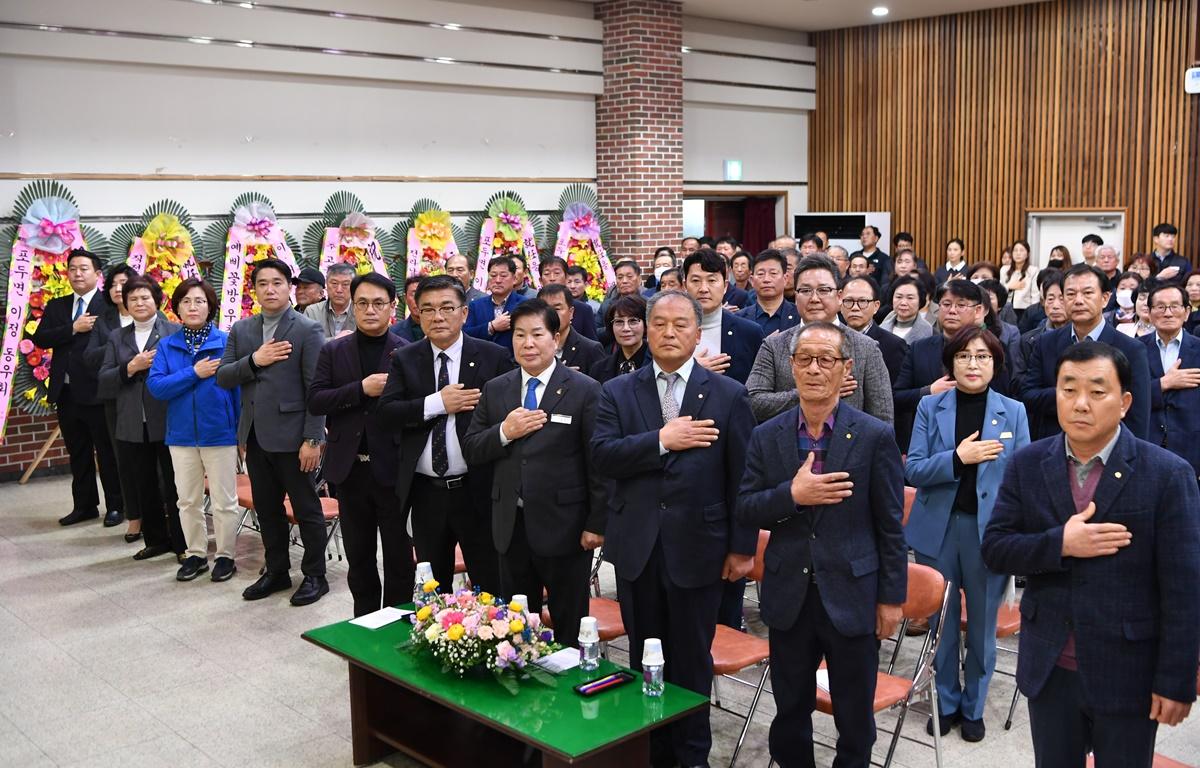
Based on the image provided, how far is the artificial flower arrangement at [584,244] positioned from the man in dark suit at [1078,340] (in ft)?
21.9

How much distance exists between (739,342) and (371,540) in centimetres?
200

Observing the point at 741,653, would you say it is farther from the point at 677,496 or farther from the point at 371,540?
the point at 371,540

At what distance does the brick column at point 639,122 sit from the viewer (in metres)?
12.6

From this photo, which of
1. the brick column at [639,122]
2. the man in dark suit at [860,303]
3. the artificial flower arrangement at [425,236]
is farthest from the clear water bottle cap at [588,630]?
the brick column at [639,122]

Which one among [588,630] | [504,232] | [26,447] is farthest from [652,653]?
[504,232]

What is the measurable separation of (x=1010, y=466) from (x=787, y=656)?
Result: 0.95m

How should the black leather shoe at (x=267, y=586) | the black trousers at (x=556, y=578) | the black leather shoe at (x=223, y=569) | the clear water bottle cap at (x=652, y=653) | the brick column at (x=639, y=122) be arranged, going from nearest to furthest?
the clear water bottle cap at (x=652, y=653) < the black trousers at (x=556, y=578) < the black leather shoe at (x=267, y=586) < the black leather shoe at (x=223, y=569) < the brick column at (x=639, y=122)

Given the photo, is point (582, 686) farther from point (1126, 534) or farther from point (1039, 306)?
point (1039, 306)

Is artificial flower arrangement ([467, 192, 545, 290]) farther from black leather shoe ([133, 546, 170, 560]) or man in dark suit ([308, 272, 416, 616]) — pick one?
man in dark suit ([308, 272, 416, 616])

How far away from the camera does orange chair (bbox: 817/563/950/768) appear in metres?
3.80

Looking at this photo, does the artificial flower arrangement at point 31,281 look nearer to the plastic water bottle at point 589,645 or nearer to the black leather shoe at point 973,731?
the plastic water bottle at point 589,645

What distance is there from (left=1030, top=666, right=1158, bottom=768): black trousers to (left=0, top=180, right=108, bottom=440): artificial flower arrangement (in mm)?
7687

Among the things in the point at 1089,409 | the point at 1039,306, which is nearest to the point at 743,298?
the point at 1039,306

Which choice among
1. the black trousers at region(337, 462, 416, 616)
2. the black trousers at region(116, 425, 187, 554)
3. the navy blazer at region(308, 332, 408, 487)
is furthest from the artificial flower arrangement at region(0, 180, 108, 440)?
the black trousers at region(337, 462, 416, 616)
